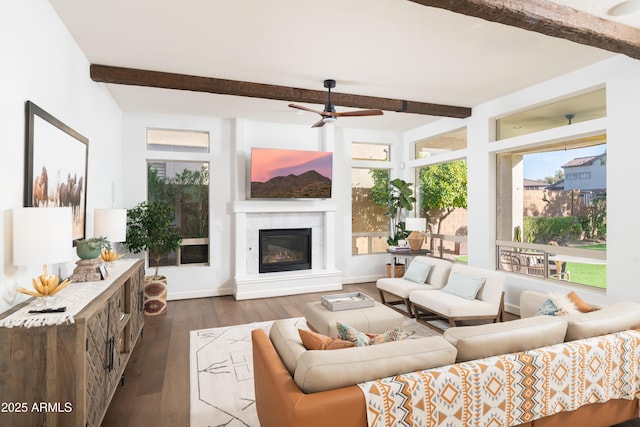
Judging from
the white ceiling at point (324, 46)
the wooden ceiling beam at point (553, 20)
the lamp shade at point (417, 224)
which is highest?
the white ceiling at point (324, 46)

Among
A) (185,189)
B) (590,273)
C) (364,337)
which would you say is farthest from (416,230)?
(364,337)

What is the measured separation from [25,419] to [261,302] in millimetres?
3823

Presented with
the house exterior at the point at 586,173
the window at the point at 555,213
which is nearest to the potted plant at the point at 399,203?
the window at the point at 555,213

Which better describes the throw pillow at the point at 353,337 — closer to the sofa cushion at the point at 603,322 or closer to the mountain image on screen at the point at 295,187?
the sofa cushion at the point at 603,322

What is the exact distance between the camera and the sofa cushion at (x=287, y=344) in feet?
6.00

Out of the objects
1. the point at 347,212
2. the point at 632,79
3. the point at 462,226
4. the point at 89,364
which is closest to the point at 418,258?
the point at 462,226

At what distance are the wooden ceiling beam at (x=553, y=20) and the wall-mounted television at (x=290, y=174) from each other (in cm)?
396

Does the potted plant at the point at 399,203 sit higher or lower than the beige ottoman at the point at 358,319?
higher

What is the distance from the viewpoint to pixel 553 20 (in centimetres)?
248

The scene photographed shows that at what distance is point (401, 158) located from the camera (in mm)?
7242

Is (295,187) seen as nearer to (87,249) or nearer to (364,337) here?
(87,249)

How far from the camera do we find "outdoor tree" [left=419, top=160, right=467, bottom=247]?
240 inches

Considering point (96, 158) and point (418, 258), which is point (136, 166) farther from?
point (418, 258)

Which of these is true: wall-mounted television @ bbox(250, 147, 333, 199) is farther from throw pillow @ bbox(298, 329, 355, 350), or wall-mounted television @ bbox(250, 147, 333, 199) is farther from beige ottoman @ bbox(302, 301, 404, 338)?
throw pillow @ bbox(298, 329, 355, 350)
